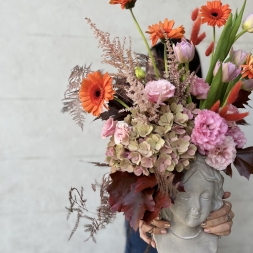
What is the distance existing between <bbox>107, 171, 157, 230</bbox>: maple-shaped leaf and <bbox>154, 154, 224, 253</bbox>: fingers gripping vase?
73 millimetres

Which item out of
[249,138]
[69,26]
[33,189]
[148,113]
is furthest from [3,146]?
[249,138]

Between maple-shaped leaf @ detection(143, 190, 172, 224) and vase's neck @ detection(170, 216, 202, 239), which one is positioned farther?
vase's neck @ detection(170, 216, 202, 239)

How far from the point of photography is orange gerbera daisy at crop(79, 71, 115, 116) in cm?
56

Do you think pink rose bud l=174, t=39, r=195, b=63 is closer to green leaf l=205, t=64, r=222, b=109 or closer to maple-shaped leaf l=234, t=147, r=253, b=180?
green leaf l=205, t=64, r=222, b=109

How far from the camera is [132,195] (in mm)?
582

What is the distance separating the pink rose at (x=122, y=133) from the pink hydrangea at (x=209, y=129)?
0.12 meters

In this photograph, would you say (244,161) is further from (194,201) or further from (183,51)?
(183,51)

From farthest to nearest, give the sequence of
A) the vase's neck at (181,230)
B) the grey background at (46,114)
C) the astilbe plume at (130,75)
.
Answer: the grey background at (46,114) → the vase's neck at (181,230) → the astilbe plume at (130,75)

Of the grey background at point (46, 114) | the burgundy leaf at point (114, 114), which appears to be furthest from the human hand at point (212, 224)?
the grey background at point (46, 114)

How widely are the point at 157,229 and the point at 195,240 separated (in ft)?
0.27

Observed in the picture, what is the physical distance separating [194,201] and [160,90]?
22 cm

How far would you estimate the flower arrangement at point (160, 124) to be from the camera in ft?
1.84

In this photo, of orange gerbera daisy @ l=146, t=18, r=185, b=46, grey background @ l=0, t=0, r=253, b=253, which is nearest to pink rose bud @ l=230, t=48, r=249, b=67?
orange gerbera daisy @ l=146, t=18, r=185, b=46

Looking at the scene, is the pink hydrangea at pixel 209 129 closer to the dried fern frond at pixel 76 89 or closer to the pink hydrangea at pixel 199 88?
the pink hydrangea at pixel 199 88
